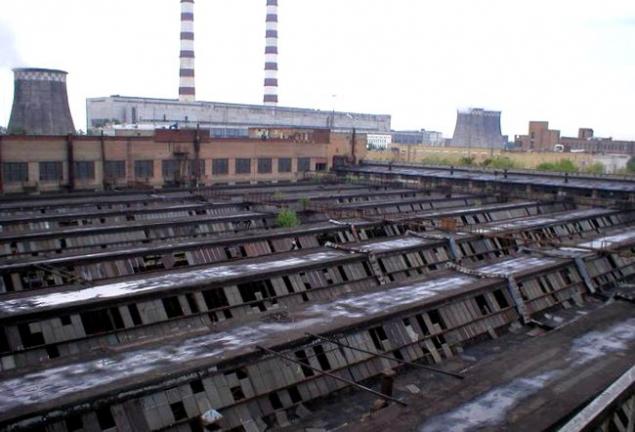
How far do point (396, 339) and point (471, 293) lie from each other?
5.18 meters

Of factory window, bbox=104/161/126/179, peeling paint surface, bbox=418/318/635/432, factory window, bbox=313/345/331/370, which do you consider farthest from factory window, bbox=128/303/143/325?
factory window, bbox=104/161/126/179

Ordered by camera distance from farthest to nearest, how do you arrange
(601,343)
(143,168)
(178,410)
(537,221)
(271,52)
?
(271,52) < (143,168) < (537,221) < (601,343) < (178,410)

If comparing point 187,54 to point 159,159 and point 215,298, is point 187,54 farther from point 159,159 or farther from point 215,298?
point 215,298

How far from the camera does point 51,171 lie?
53.5 m

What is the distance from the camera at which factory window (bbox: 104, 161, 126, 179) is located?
56.9 metres

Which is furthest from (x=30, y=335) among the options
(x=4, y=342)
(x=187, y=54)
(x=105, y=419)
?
(x=187, y=54)

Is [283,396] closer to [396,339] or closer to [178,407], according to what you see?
[178,407]

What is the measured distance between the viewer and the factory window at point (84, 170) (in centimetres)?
5506

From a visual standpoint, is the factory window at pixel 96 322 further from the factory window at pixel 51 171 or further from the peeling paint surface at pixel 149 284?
the factory window at pixel 51 171

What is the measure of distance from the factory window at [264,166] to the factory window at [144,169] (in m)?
13.2

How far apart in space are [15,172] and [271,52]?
70425mm

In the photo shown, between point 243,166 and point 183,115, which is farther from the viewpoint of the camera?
point 183,115

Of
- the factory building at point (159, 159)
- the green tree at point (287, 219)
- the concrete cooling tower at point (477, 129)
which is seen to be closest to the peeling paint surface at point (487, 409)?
the green tree at point (287, 219)

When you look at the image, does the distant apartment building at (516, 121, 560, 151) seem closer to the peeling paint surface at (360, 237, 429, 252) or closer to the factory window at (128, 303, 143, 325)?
the peeling paint surface at (360, 237, 429, 252)
